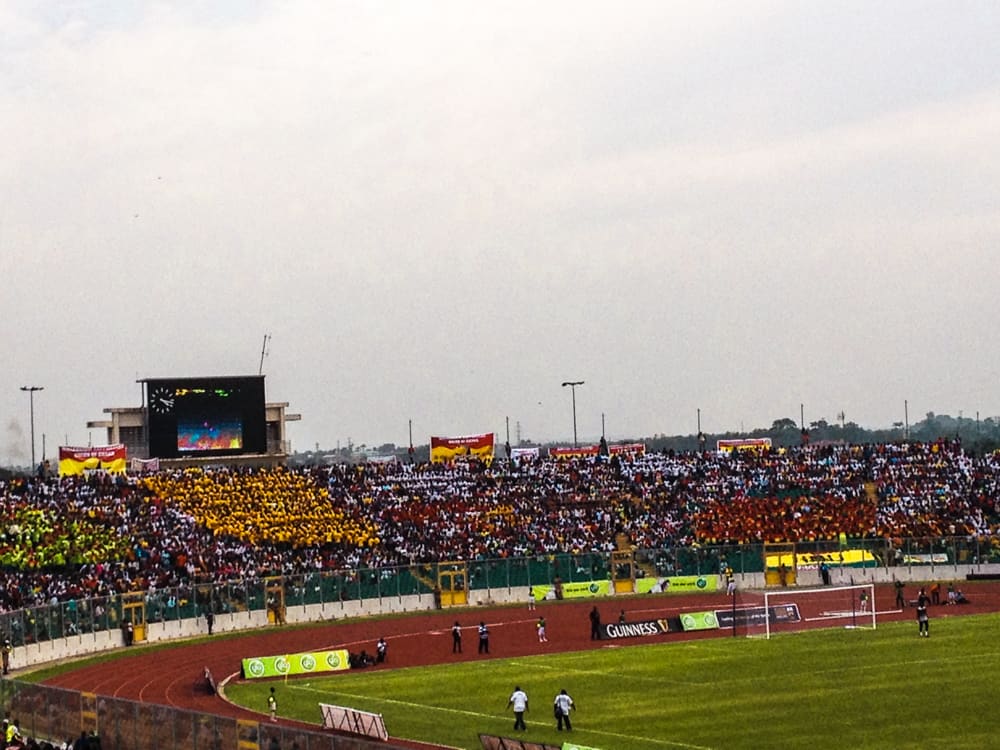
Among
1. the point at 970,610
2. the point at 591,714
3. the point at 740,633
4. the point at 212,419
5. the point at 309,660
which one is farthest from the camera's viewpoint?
the point at 212,419

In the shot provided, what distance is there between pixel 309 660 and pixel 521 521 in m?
37.4

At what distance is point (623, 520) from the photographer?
9706 cm

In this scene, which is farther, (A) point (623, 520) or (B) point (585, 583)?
(A) point (623, 520)

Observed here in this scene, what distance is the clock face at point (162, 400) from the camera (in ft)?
350

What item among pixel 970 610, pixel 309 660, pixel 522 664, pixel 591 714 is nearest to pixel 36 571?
pixel 309 660

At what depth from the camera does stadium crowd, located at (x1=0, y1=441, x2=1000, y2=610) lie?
81.6 m

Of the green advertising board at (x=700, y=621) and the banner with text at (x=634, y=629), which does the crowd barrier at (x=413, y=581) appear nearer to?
the banner with text at (x=634, y=629)

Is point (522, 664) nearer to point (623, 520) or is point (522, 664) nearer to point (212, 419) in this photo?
point (623, 520)

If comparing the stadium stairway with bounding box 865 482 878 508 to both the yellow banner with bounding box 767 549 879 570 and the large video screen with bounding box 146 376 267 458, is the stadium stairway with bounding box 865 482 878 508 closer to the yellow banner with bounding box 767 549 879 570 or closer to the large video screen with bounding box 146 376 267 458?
the yellow banner with bounding box 767 549 879 570

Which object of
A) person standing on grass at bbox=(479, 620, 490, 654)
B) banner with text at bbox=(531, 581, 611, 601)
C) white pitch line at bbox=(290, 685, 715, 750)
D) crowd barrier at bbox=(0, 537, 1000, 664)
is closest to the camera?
white pitch line at bbox=(290, 685, 715, 750)

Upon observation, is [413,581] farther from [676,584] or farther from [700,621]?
[700,621]

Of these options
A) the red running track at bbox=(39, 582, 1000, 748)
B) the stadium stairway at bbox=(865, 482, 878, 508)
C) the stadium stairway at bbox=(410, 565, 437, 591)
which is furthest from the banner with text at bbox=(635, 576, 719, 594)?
the stadium stairway at bbox=(865, 482, 878, 508)

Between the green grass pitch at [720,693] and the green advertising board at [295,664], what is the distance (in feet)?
2.81

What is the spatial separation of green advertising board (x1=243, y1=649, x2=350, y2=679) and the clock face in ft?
165
